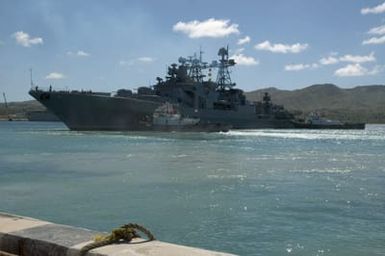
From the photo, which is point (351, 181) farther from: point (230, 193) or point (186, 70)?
point (186, 70)

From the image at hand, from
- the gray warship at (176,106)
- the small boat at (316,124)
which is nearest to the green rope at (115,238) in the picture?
the gray warship at (176,106)

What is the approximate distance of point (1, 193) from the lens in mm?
17188

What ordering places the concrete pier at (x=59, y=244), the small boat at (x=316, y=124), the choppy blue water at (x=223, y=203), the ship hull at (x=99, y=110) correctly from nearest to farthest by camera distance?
the concrete pier at (x=59, y=244) < the choppy blue water at (x=223, y=203) < the ship hull at (x=99, y=110) < the small boat at (x=316, y=124)

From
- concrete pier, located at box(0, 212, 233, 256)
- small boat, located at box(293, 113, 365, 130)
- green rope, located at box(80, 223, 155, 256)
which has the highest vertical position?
small boat, located at box(293, 113, 365, 130)

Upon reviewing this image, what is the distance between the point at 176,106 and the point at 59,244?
81.6 meters

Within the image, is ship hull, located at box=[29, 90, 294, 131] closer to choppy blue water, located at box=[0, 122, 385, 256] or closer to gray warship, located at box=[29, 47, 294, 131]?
gray warship, located at box=[29, 47, 294, 131]

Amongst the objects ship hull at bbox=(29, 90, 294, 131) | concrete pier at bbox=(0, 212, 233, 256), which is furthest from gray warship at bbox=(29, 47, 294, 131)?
concrete pier at bbox=(0, 212, 233, 256)

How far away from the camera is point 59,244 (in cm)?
482

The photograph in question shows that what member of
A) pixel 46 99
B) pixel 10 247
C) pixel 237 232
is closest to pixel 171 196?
pixel 237 232

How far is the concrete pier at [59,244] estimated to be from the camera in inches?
176

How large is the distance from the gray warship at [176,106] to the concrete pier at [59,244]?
2830 inches

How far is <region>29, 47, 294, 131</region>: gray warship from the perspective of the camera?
76625 millimetres

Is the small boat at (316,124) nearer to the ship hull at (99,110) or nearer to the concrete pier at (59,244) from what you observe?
the ship hull at (99,110)

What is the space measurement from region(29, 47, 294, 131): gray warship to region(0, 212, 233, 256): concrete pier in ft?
236
